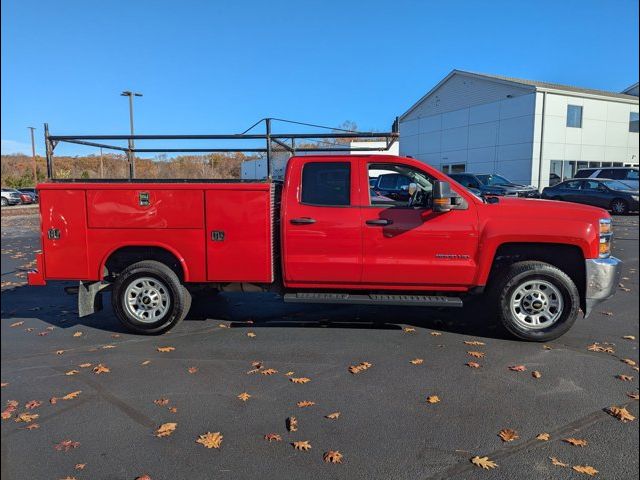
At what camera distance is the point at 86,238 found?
218 inches

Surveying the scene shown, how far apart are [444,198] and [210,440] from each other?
3.31 metres

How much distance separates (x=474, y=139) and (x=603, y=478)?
33819mm

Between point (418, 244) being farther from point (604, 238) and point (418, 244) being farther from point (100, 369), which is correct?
point (100, 369)

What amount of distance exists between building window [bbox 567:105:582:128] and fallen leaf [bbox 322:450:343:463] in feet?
108

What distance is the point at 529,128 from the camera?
2988 cm

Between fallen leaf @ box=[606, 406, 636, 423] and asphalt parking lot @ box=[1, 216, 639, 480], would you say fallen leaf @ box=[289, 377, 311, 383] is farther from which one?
fallen leaf @ box=[606, 406, 636, 423]

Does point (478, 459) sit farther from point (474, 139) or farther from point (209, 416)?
point (474, 139)

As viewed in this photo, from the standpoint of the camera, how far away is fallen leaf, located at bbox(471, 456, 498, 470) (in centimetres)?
299

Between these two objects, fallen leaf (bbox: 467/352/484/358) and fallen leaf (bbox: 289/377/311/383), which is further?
fallen leaf (bbox: 467/352/484/358)

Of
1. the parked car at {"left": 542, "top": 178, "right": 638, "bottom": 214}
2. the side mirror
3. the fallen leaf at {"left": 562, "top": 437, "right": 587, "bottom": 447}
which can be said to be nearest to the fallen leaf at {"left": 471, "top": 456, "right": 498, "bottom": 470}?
the fallen leaf at {"left": 562, "top": 437, "right": 587, "bottom": 447}

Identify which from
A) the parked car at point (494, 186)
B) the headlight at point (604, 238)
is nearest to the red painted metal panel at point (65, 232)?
the headlight at point (604, 238)

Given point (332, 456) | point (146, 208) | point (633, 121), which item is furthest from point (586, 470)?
point (633, 121)

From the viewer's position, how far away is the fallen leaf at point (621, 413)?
351 cm

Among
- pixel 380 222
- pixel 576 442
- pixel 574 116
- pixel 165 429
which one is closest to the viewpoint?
pixel 576 442
